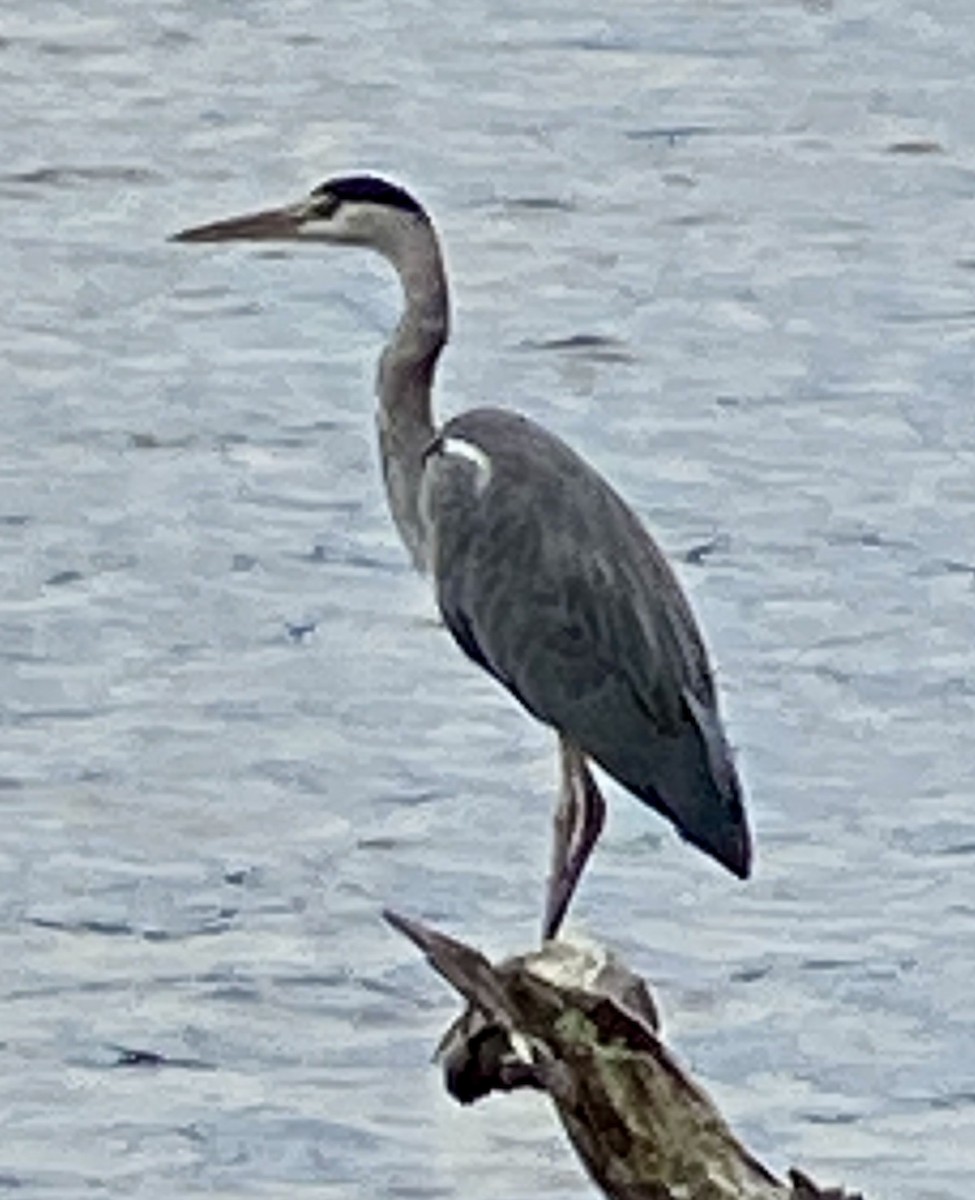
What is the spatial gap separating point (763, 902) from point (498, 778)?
763mm

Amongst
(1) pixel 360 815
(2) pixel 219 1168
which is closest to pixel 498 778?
(1) pixel 360 815

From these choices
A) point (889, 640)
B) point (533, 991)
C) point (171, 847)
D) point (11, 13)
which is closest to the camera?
point (533, 991)

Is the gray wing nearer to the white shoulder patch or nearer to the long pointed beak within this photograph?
the white shoulder patch

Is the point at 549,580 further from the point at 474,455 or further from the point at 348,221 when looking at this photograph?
the point at 348,221

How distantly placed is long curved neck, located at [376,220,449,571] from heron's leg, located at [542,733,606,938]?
1.63 feet

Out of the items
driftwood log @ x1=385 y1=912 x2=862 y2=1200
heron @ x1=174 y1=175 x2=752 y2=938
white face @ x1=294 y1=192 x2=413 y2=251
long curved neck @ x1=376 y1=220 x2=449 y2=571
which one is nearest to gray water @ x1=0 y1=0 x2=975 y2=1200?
heron @ x1=174 y1=175 x2=752 y2=938

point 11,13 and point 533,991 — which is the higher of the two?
point 533,991

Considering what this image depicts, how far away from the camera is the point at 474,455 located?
8367 mm

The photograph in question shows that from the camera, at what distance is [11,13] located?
16016 mm

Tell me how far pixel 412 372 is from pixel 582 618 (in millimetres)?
683

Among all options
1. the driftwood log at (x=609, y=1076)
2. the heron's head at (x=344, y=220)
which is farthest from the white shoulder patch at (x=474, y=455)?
the driftwood log at (x=609, y=1076)

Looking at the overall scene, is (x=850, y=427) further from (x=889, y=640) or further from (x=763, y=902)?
(x=763, y=902)

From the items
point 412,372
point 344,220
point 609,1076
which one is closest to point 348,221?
point 344,220

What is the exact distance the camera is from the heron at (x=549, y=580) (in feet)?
26.1
